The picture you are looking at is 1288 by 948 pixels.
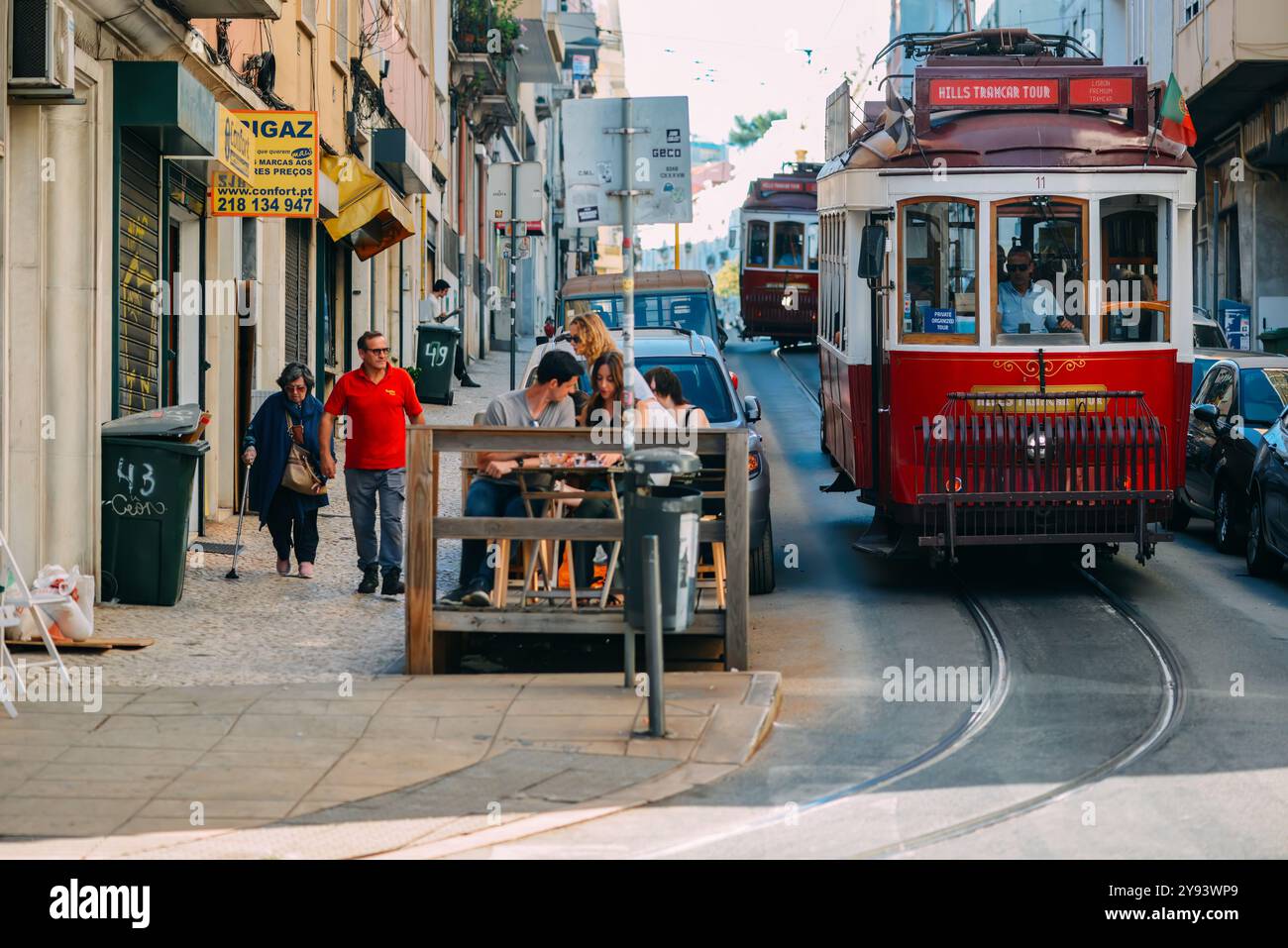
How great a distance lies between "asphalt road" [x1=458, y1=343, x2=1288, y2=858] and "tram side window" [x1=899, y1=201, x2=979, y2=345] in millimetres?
1930

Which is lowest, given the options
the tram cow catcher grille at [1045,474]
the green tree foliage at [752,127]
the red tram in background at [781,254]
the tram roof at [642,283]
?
the tram cow catcher grille at [1045,474]

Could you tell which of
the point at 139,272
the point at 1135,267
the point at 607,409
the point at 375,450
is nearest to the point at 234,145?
the point at 139,272

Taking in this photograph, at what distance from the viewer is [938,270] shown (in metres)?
13.6

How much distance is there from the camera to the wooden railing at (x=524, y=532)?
32.8ft

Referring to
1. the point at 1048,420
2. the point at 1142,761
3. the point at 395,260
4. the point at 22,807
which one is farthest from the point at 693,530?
the point at 395,260

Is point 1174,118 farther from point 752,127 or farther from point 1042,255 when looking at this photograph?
point 752,127

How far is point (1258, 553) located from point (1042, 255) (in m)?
3.07

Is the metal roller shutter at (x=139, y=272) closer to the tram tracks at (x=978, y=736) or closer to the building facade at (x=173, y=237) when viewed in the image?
the building facade at (x=173, y=237)

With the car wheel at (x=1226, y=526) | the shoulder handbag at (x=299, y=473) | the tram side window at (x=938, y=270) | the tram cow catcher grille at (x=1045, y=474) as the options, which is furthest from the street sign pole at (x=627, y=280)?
the car wheel at (x=1226, y=526)

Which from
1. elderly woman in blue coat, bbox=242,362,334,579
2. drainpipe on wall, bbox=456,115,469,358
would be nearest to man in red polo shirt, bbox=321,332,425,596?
elderly woman in blue coat, bbox=242,362,334,579

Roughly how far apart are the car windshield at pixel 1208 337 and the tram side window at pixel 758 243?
1632cm

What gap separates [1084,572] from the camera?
14539mm
